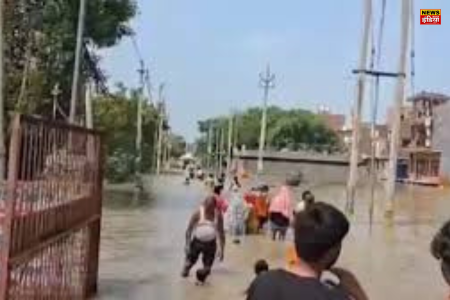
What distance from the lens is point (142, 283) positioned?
1603cm

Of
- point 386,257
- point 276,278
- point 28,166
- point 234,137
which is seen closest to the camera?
point 276,278

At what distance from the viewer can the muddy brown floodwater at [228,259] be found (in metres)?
15.7

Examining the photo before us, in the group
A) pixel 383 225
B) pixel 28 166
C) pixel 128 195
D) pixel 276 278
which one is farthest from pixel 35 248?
pixel 128 195

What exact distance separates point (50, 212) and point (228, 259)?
1006 cm

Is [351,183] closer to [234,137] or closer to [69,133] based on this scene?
[69,133]

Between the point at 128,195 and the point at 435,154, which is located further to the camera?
the point at 435,154

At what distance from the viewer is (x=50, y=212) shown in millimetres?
10484

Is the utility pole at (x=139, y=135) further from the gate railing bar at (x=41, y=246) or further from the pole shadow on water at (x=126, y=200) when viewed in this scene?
the gate railing bar at (x=41, y=246)

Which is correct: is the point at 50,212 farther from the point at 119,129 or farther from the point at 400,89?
the point at 119,129

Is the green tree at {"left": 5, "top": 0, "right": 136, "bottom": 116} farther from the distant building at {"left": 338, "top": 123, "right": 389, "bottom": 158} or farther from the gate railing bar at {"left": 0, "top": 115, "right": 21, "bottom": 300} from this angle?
the distant building at {"left": 338, "top": 123, "right": 389, "bottom": 158}

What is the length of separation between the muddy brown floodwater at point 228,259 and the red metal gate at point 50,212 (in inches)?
59.2

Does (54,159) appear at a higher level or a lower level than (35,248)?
higher

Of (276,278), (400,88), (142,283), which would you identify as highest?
(400,88)

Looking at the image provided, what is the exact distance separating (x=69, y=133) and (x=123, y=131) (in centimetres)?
5256
